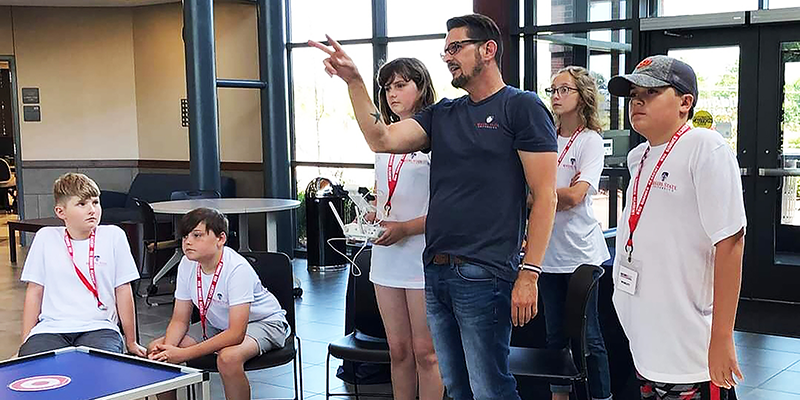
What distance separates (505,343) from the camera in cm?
273

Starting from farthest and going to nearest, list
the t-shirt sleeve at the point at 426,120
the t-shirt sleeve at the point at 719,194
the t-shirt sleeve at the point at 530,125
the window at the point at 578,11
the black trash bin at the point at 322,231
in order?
1. the black trash bin at the point at 322,231
2. the window at the point at 578,11
3. the t-shirt sleeve at the point at 426,120
4. the t-shirt sleeve at the point at 530,125
5. the t-shirt sleeve at the point at 719,194

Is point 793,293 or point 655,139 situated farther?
point 793,293

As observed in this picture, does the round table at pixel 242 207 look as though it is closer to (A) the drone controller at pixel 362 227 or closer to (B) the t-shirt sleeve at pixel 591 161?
(A) the drone controller at pixel 362 227

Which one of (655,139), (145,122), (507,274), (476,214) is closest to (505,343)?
(507,274)

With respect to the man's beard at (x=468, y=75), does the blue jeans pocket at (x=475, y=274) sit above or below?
below

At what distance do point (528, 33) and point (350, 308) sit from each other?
12.6 ft

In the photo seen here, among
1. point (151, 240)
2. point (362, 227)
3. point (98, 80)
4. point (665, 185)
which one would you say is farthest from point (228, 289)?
point (98, 80)

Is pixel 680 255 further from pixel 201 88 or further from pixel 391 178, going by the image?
pixel 201 88

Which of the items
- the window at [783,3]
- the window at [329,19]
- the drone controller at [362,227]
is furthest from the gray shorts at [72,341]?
the window at [329,19]

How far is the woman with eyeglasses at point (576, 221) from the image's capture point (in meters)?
3.64

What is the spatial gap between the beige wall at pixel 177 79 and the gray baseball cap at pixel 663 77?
7565 mm

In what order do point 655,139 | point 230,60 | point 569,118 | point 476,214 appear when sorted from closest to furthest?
point 655,139 → point 476,214 → point 569,118 → point 230,60

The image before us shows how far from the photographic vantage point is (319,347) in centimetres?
572

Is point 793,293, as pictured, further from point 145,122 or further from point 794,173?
point 145,122
